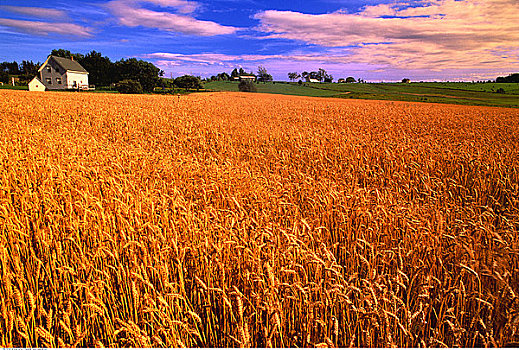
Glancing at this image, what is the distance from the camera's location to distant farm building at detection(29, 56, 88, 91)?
75.3m

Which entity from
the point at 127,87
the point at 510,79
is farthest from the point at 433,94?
the point at 127,87

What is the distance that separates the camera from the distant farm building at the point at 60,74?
75312mm

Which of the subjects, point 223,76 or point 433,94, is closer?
point 433,94

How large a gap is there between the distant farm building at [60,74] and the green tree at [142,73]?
10267mm

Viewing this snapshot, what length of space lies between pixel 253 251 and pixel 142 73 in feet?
279

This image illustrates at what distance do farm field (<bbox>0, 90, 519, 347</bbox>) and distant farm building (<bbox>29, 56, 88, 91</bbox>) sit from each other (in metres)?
79.3

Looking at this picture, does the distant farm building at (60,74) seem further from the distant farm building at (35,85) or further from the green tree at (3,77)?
the green tree at (3,77)

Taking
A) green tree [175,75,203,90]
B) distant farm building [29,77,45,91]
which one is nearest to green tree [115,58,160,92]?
green tree [175,75,203,90]

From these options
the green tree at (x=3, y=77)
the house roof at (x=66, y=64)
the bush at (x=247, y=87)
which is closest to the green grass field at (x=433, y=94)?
the bush at (x=247, y=87)

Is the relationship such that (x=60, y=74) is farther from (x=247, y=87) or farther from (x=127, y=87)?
(x=247, y=87)

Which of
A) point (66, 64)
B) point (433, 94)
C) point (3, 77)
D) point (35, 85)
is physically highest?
point (66, 64)

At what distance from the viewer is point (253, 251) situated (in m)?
2.85

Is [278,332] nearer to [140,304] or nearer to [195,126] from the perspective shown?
[140,304]

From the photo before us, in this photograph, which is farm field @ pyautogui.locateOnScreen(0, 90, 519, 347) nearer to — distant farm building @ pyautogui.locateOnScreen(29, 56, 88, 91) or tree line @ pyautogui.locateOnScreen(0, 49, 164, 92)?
tree line @ pyautogui.locateOnScreen(0, 49, 164, 92)
